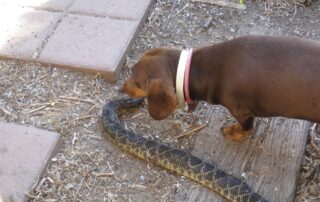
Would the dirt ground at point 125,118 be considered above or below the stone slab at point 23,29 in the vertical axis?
below

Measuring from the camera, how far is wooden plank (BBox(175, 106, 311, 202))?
11.3 ft

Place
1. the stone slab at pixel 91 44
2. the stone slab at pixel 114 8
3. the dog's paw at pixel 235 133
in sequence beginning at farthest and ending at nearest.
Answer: the stone slab at pixel 114 8
the stone slab at pixel 91 44
the dog's paw at pixel 235 133

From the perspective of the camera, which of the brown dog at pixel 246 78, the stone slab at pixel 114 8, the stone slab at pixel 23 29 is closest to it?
the brown dog at pixel 246 78

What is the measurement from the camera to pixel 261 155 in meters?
3.67

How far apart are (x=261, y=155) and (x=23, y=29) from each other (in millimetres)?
2314

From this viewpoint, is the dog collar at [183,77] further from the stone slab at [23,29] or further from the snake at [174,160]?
the stone slab at [23,29]

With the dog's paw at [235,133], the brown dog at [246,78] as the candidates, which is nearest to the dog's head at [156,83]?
the brown dog at [246,78]

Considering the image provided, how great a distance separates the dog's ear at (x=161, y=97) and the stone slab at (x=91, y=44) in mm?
914

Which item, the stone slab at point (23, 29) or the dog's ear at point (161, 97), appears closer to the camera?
the dog's ear at point (161, 97)

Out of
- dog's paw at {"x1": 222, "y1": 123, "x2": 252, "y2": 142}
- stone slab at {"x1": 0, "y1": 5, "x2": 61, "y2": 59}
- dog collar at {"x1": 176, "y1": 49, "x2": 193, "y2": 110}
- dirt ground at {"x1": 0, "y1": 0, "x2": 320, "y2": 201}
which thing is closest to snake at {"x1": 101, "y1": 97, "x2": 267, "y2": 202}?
dirt ground at {"x1": 0, "y1": 0, "x2": 320, "y2": 201}

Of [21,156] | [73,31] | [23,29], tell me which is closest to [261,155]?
[21,156]

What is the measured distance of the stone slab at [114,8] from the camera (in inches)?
183

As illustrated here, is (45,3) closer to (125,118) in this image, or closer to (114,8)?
(114,8)

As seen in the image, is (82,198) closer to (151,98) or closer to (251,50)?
(151,98)
